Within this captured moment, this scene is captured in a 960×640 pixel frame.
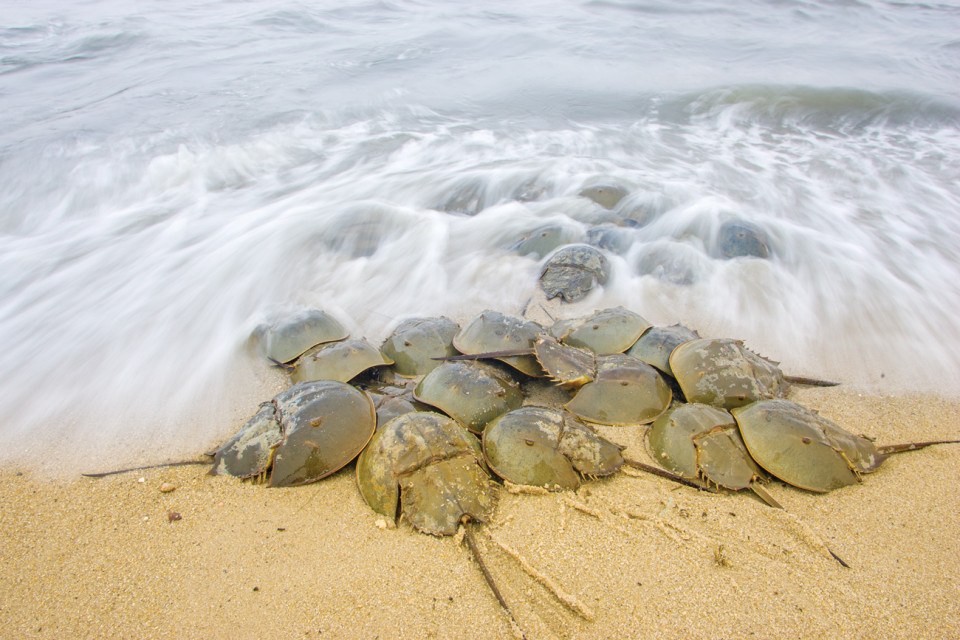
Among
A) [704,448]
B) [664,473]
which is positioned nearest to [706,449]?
[704,448]

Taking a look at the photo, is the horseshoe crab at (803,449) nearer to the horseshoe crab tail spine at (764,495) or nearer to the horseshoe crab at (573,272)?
the horseshoe crab tail spine at (764,495)

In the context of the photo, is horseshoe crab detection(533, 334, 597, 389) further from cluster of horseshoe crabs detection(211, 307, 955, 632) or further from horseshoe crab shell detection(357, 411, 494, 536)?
horseshoe crab shell detection(357, 411, 494, 536)

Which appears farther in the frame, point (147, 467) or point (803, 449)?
point (147, 467)

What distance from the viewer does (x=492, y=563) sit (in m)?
1.82

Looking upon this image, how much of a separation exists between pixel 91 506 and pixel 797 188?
6.21m

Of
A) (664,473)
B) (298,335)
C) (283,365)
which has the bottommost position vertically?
(283,365)

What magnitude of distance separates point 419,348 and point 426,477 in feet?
3.16

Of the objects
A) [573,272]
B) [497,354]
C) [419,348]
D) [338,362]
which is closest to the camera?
[497,354]

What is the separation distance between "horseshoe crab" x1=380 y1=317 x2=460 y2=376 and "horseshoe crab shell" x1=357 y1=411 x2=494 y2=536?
68 centimetres

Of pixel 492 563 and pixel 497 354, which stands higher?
pixel 497 354

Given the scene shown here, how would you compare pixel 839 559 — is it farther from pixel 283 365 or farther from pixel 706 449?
pixel 283 365

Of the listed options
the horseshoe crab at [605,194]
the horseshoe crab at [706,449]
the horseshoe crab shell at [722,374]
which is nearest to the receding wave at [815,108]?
the horseshoe crab at [605,194]

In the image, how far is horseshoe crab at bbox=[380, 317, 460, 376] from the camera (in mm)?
2727

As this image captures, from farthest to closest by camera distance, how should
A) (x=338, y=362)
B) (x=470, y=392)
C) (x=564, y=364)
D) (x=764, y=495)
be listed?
1. (x=338, y=362)
2. (x=564, y=364)
3. (x=470, y=392)
4. (x=764, y=495)
